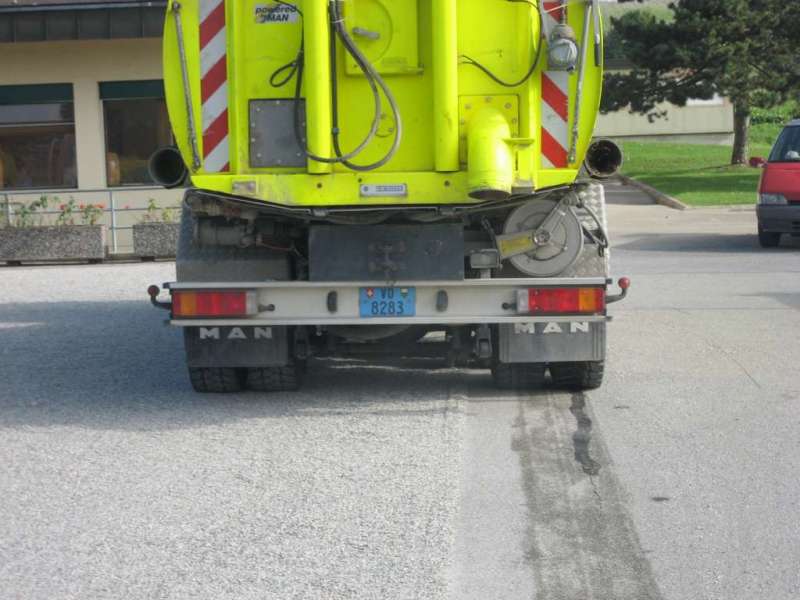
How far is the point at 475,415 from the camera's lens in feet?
27.8

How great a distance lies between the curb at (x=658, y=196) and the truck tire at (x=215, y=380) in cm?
2183

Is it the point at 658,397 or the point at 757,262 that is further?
the point at 757,262

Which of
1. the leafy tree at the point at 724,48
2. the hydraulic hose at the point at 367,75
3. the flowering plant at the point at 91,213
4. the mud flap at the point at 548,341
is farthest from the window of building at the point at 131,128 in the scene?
the leafy tree at the point at 724,48

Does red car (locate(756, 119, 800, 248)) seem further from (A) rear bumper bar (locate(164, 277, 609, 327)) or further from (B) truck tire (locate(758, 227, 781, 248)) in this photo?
(A) rear bumper bar (locate(164, 277, 609, 327))

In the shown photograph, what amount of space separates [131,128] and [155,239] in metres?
2.43

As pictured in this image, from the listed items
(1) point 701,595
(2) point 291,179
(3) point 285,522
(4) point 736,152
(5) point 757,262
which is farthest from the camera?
(4) point 736,152

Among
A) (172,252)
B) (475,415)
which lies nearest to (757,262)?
(172,252)

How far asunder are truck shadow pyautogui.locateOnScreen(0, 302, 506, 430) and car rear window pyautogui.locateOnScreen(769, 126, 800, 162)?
11.1m

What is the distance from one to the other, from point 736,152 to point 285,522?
37.6 m

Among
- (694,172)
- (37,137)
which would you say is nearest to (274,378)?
(37,137)

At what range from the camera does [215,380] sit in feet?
29.9

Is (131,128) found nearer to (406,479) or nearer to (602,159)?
(602,159)

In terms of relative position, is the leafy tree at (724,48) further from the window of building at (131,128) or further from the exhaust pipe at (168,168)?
the exhaust pipe at (168,168)

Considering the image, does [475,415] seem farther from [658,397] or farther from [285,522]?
[285,522]
